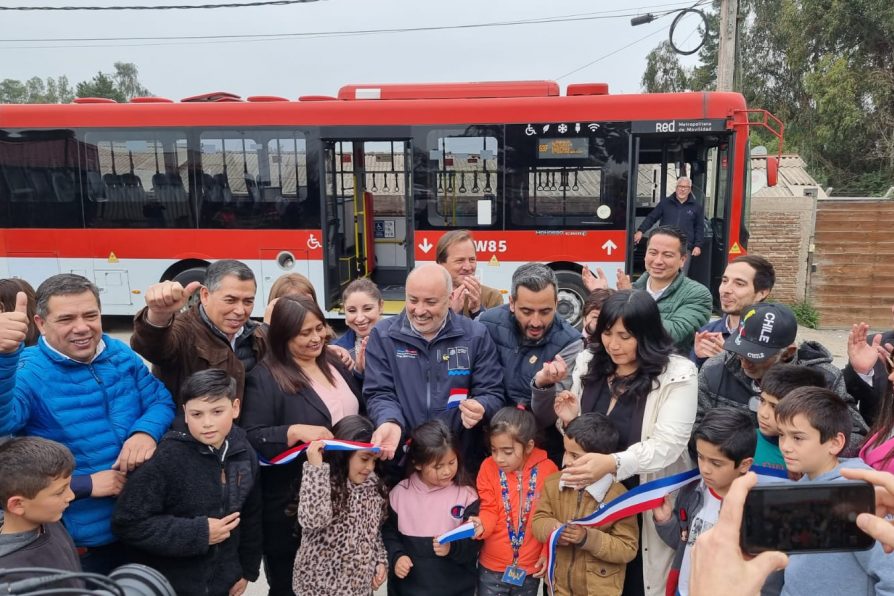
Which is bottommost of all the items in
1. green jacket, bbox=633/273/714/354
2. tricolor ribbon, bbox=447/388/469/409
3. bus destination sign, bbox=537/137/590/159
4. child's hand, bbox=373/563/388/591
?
child's hand, bbox=373/563/388/591

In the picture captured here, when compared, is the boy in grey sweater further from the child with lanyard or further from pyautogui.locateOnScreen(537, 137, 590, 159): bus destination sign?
pyautogui.locateOnScreen(537, 137, 590, 159): bus destination sign

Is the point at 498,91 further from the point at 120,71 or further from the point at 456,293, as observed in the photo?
the point at 120,71

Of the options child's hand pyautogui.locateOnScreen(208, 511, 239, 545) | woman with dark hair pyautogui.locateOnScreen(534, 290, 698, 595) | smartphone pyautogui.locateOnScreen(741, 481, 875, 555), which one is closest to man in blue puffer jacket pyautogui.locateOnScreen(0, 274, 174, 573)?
child's hand pyautogui.locateOnScreen(208, 511, 239, 545)

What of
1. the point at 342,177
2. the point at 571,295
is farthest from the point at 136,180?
the point at 571,295

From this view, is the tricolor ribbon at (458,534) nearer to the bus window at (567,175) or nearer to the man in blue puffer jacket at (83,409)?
the man in blue puffer jacket at (83,409)

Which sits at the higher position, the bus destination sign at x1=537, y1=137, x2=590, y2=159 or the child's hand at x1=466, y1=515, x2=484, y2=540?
the bus destination sign at x1=537, y1=137, x2=590, y2=159

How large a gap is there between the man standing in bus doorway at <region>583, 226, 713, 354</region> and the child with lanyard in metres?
1.28

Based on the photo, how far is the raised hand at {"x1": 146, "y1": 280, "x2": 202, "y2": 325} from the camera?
2.47 metres

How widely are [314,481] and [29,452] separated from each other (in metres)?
0.99

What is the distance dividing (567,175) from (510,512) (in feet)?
20.9

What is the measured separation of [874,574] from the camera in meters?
1.75

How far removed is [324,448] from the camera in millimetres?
2566

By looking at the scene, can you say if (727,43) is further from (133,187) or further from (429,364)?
(429,364)

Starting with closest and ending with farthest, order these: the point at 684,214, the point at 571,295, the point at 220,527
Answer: the point at 220,527
the point at 684,214
the point at 571,295
